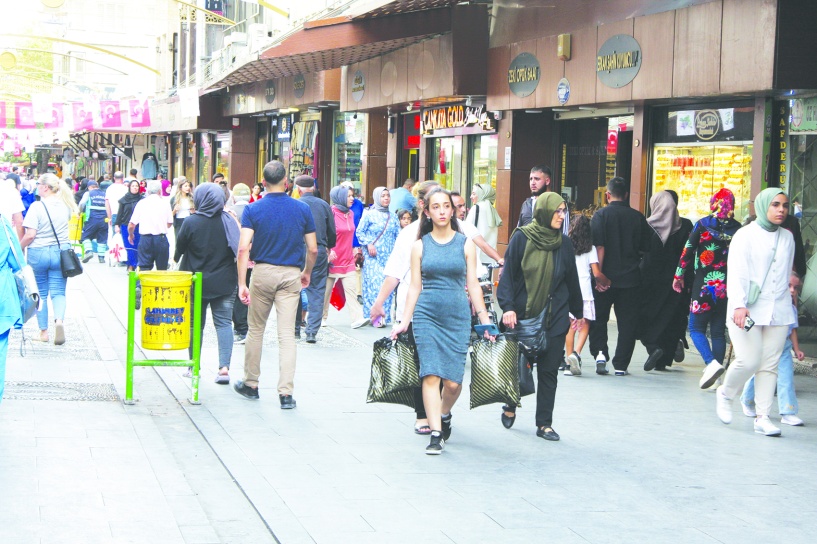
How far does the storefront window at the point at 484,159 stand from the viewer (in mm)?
Result: 19078

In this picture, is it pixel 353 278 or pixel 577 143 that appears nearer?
pixel 353 278

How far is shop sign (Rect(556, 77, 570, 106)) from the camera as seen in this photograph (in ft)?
50.2

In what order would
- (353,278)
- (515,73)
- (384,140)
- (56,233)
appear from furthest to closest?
(384,140) → (515,73) → (353,278) → (56,233)

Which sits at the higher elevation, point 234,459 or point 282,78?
point 282,78

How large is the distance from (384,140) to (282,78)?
12.1 feet

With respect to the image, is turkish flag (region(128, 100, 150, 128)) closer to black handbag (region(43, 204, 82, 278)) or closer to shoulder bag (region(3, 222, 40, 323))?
black handbag (region(43, 204, 82, 278))

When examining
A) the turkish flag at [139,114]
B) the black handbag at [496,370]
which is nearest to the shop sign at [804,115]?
the black handbag at [496,370]

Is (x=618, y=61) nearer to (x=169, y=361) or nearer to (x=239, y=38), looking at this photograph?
(x=169, y=361)

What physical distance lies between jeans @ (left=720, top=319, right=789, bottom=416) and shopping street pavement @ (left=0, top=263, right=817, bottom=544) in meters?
0.31

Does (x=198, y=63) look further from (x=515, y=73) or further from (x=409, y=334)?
(x=409, y=334)

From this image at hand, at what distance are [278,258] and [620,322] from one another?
379 cm

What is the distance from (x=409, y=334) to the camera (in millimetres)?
7797

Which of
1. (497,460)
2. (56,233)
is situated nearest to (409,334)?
(497,460)

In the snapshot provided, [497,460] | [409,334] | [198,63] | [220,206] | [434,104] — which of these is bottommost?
[497,460]
